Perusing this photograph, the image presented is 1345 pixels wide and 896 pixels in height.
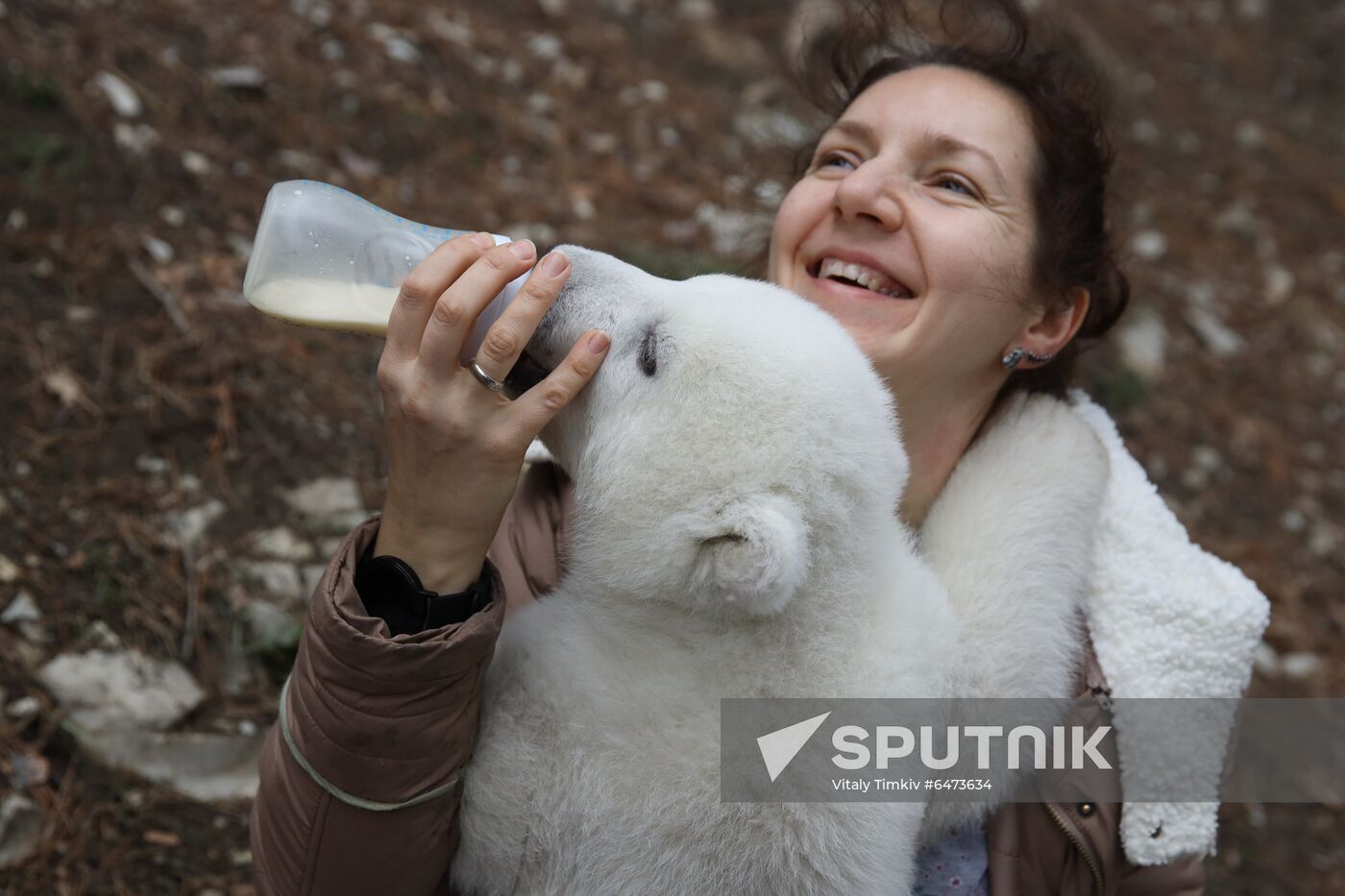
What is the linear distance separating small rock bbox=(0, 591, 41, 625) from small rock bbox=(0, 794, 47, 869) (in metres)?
0.44

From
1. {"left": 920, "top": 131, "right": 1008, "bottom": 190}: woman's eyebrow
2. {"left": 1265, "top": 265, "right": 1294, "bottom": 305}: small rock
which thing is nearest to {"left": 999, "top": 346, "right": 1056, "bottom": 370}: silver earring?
{"left": 920, "top": 131, "right": 1008, "bottom": 190}: woman's eyebrow

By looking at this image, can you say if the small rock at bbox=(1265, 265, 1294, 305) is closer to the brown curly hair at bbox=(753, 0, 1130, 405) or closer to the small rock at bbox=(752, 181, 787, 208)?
the small rock at bbox=(752, 181, 787, 208)

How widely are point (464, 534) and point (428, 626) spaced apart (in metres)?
0.16

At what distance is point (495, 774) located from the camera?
1.83 metres

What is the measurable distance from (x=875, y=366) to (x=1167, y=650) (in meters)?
0.87

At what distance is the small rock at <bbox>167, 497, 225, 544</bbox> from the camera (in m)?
2.97

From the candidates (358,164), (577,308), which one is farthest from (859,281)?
(358,164)

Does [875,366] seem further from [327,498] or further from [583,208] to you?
[583,208]

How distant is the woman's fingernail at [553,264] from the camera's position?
1736 millimetres

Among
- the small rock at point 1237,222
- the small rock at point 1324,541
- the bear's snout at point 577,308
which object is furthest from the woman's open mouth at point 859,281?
the small rock at point 1237,222

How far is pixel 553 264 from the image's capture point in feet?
5.76

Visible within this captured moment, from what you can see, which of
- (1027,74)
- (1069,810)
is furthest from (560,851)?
(1027,74)

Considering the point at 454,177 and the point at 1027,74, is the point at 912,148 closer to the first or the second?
the point at 1027,74

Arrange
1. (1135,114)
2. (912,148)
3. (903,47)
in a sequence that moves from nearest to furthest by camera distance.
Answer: (912,148) < (903,47) < (1135,114)
